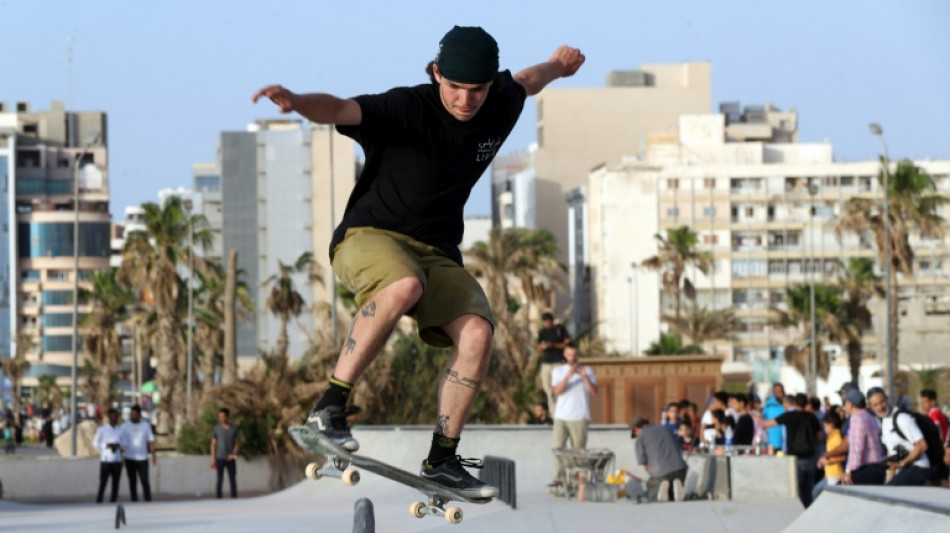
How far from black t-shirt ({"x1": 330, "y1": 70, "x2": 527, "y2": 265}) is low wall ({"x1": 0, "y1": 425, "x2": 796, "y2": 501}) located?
519 inches

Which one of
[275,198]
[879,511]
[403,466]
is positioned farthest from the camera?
[275,198]

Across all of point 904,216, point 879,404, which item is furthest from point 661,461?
point 904,216

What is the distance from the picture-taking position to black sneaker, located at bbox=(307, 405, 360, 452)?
8430 millimetres

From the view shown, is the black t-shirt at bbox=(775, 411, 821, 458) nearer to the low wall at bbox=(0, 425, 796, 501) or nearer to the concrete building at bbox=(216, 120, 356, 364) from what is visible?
the low wall at bbox=(0, 425, 796, 501)

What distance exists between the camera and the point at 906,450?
15.7 m

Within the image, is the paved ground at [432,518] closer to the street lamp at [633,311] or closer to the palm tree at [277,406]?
the palm tree at [277,406]

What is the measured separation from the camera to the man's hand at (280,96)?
7.66 metres

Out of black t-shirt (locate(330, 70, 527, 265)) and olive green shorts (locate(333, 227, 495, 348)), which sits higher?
black t-shirt (locate(330, 70, 527, 265))

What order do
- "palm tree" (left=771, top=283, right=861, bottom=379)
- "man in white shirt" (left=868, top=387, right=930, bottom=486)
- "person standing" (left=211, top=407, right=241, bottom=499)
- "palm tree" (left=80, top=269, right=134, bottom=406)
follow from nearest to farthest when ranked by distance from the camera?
"man in white shirt" (left=868, top=387, right=930, bottom=486), "person standing" (left=211, top=407, right=241, bottom=499), "palm tree" (left=771, top=283, right=861, bottom=379), "palm tree" (left=80, top=269, right=134, bottom=406)

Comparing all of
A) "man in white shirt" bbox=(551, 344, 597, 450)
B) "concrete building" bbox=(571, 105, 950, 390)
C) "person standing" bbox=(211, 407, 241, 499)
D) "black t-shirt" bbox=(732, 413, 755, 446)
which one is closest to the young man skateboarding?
"man in white shirt" bbox=(551, 344, 597, 450)

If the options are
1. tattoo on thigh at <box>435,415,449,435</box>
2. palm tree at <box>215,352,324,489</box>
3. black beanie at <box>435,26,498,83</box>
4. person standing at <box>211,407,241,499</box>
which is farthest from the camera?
palm tree at <box>215,352,324,489</box>

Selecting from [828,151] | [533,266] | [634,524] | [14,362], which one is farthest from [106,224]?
[634,524]

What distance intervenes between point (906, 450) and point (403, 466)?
13073 mm

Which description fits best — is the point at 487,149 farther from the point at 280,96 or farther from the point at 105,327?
the point at 105,327
